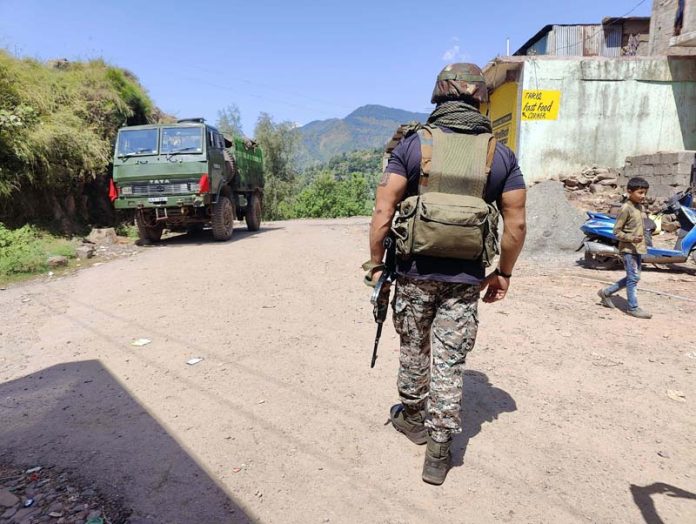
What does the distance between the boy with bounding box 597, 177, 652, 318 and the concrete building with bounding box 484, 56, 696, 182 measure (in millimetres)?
6027

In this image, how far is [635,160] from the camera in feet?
32.9

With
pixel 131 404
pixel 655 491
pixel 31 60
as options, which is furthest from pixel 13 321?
pixel 31 60

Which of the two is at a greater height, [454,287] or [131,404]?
[454,287]

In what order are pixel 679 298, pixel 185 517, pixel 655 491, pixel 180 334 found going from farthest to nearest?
pixel 679 298, pixel 180 334, pixel 655 491, pixel 185 517

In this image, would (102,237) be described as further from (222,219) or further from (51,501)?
(51,501)

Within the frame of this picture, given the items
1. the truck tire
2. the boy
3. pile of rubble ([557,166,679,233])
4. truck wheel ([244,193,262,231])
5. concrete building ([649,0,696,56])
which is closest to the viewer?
the boy

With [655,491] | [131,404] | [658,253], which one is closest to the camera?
[655,491]

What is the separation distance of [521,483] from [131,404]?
228 cm

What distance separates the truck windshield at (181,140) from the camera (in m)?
8.59

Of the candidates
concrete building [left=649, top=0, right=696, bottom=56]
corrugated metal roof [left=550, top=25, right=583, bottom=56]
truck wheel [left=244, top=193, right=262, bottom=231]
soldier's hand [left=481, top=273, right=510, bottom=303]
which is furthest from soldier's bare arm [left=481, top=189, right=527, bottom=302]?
corrugated metal roof [left=550, top=25, right=583, bottom=56]

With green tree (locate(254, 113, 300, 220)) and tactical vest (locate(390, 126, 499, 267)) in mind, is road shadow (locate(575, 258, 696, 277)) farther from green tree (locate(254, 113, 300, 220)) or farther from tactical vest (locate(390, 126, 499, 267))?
green tree (locate(254, 113, 300, 220))

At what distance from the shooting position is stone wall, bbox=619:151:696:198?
29.6 feet

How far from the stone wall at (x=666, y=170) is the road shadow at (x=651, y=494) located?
898cm

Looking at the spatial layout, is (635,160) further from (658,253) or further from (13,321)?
(13,321)
